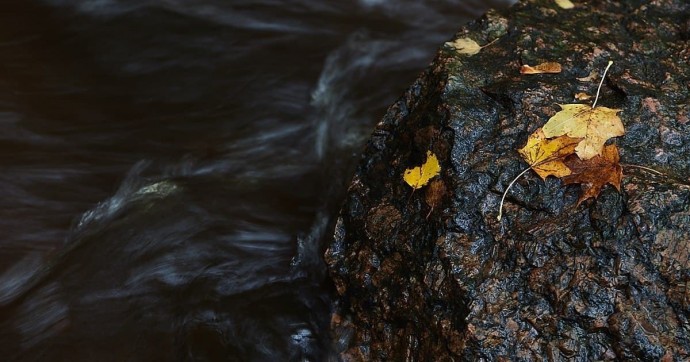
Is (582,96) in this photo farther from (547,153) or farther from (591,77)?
(547,153)

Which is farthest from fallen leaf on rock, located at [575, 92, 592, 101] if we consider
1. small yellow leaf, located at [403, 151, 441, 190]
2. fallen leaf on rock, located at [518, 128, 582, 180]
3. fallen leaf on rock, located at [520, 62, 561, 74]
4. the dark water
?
the dark water

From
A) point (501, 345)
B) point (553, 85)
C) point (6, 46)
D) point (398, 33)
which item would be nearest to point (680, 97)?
point (553, 85)

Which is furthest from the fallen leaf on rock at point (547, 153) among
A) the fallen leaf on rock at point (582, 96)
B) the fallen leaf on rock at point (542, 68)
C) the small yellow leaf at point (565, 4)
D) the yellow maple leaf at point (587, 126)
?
the small yellow leaf at point (565, 4)

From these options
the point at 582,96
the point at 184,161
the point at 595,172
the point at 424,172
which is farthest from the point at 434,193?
the point at 184,161

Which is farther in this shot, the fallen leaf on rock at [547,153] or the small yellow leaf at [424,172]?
the small yellow leaf at [424,172]

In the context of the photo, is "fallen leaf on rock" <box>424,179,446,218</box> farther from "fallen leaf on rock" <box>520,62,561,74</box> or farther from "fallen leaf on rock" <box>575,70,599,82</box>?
"fallen leaf on rock" <box>575,70,599,82</box>

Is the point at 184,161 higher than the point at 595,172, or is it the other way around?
the point at 595,172

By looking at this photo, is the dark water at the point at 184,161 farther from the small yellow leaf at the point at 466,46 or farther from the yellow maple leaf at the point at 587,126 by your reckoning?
the yellow maple leaf at the point at 587,126
